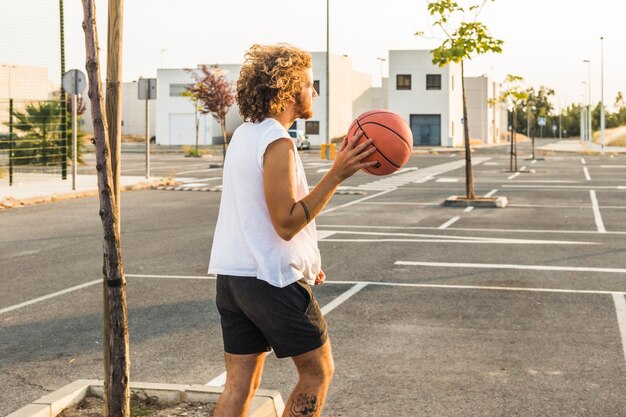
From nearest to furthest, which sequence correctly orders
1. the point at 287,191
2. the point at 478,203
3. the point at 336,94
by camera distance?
the point at 287,191, the point at 478,203, the point at 336,94

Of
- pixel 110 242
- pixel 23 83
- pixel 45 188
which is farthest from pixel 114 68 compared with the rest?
pixel 23 83

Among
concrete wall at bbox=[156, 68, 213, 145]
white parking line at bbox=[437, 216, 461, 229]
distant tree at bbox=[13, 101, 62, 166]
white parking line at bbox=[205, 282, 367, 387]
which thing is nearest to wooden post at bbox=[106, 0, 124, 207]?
white parking line at bbox=[205, 282, 367, 387]

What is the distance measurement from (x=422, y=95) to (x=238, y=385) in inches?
3161

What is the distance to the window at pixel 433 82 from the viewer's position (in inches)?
3231

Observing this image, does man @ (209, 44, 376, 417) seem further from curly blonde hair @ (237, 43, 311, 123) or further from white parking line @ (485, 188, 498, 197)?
white parking line @ (485, 188, 498, 197)

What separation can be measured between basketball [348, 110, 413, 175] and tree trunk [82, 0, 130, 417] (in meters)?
1.14

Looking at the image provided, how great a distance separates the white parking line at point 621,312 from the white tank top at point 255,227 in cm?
409

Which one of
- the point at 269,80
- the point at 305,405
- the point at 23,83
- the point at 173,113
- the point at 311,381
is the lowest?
the point at 305,405

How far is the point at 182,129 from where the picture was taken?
7762cm

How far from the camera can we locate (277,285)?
345 cm

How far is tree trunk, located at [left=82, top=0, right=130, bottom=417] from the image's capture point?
4035mm

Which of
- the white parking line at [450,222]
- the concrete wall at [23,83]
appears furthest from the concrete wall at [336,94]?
the white parking line at [450,222]

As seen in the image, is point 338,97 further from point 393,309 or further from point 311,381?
point 311,381

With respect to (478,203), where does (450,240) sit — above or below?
below
